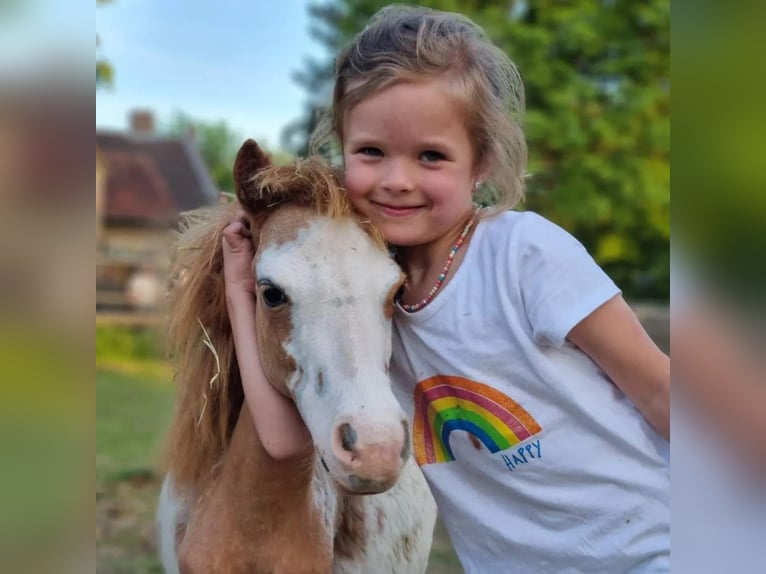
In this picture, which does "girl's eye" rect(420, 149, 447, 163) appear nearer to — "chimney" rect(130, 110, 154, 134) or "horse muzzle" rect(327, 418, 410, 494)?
"horse muzzle" rect(327, 418, 410, 494)

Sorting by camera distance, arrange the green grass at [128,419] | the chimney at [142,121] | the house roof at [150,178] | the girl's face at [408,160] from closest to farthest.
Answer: the girl's face at [408,160]
the green grass at [128,419]
the house roof at [150,178]
the chimney at [142,121]

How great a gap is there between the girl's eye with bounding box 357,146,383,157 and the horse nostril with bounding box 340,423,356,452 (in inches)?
24.6

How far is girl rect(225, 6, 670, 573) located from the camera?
5.05ft

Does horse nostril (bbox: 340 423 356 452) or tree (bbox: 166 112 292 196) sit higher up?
tree (bbox: 166 112 292 196)

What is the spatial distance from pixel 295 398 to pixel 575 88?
35.1 feet

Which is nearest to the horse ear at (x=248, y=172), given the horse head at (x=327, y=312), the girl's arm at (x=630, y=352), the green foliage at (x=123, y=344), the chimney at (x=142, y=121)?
the horse head at (x=327, y=312)

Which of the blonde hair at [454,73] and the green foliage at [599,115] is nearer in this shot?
the blonde hair at [454,73]

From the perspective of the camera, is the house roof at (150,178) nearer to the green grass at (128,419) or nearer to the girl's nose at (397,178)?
the green grass at (128,419)

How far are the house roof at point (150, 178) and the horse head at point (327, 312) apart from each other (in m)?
16.2

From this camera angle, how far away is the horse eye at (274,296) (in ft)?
4.80

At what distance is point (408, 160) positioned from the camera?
1.59 m

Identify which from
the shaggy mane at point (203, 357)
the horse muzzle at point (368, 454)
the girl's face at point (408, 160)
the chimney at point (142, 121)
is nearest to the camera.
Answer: the horse muzzle at point (368, 454)

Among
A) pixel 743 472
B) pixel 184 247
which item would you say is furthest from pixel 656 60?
pixel 743 472

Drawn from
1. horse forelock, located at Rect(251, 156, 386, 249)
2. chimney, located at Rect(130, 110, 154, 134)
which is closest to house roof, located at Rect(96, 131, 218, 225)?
chimney, located at Rect(130, 110, 154, 134)
